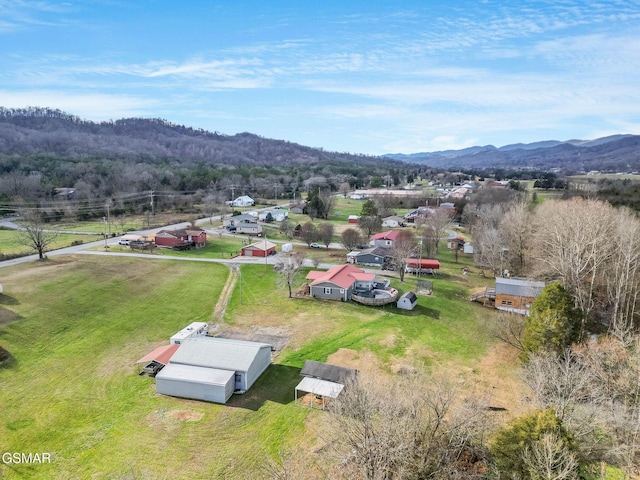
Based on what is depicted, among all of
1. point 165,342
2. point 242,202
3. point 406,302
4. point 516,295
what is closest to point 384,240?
point 406,302

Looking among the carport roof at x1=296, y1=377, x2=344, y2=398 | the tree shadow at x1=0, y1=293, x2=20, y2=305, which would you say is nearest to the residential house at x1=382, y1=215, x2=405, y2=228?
the carport roof at x1=296, y1=377, x2=344, y2=398

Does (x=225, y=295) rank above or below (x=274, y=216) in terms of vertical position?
below

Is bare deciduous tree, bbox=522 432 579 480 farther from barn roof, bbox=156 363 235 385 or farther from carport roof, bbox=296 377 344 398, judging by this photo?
barn roof, bbox=156 363 235 385

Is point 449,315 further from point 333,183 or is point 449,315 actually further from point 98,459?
point 333,183

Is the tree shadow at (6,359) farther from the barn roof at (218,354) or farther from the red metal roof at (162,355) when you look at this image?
the barn roof at (218,354)

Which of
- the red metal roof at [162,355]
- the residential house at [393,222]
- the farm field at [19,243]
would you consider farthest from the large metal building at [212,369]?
the residential house at [393,222]

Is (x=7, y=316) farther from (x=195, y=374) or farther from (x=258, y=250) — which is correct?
(x=258, y=250)

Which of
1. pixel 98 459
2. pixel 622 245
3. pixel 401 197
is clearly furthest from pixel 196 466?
pixel 401 197
